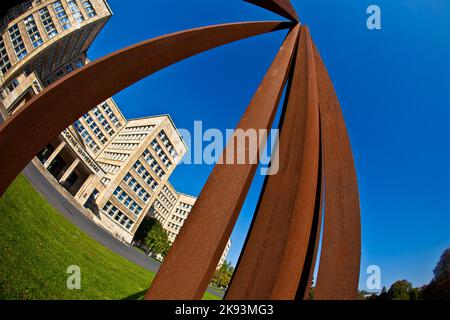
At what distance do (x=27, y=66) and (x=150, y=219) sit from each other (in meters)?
37.6

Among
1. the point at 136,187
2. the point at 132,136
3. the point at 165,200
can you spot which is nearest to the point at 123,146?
the point at 132,136

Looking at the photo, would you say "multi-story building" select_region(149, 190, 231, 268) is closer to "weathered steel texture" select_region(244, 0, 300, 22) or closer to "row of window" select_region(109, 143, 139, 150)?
"row of window" select_region(109, 143, 139, 150)

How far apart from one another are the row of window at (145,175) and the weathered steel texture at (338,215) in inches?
1821

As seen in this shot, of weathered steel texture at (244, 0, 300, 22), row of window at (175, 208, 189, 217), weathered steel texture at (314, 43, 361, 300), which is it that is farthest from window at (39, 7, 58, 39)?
row of window at (175, 208, 189, 217)

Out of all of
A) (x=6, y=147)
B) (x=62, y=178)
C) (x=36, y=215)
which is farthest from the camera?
(x=62, y=178)

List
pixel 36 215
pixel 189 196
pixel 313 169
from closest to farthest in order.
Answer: pixel 313 169 → pixel 36 215 → pixel 189 196

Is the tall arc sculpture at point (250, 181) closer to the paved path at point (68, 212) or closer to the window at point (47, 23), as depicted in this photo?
the paved path at point (68, 212)

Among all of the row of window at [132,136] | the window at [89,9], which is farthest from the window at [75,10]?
the row of window at [132,136]

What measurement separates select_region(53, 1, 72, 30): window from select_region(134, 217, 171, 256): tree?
41.5m

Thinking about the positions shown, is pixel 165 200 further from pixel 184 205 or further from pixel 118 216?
pixel 118 216

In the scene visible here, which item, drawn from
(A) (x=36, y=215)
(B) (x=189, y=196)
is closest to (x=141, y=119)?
(B) (x=189, y=196)
